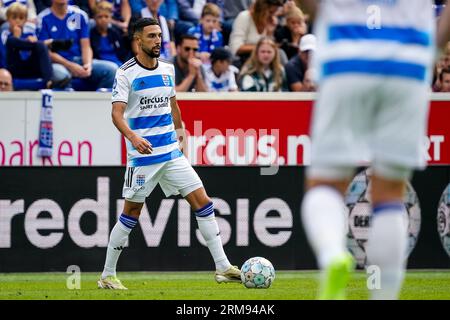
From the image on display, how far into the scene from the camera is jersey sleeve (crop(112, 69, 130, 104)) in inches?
390

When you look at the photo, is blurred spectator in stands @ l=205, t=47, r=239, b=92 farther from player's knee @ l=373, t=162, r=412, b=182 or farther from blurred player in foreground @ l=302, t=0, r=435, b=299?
player's knee @ l=373, t=162, r=412, b=182

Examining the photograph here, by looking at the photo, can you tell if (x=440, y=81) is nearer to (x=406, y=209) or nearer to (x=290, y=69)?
(x=290, y=69)

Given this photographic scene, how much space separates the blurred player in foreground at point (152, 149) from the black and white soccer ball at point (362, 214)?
7.25 ft

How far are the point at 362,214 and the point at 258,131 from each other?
8.65 feet

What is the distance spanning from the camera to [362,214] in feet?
39.4

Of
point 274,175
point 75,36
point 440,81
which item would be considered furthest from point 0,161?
point 440,81

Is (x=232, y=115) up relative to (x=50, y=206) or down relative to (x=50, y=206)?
up

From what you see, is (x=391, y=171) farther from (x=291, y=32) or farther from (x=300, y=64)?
(x=291, y=32)

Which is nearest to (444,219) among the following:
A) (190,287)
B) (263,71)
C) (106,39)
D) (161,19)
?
(190,287)

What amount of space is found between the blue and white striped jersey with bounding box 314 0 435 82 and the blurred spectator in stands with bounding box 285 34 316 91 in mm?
9921

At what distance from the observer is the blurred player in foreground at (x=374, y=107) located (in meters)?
5.32

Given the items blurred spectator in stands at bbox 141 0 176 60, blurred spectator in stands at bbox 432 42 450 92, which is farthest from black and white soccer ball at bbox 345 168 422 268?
blurred spectator in stands at bbox 141 0 176 60

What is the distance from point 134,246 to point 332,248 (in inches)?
279
